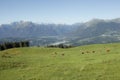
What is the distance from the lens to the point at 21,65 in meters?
40.7

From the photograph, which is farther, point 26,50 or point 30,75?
point 26,50

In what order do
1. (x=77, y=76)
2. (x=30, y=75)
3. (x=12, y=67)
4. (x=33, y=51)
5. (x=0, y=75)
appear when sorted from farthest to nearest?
(x=33, y=51) < (x=12, y=67) < (x=0, y=75) < (x=30, y=75) < (x=77, y=76)

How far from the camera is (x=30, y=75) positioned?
105 feet

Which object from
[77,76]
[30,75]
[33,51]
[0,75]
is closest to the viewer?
[77,76]

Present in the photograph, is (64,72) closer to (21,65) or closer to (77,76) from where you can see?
(77,76)

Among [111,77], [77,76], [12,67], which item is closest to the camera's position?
[111,77]

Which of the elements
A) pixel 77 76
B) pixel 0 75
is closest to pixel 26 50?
pixel 0 75

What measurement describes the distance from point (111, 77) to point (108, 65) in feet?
21.8

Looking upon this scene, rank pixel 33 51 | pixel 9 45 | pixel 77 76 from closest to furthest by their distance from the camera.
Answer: pixel 77 76 < pixel 33 51 < pixel 9 45

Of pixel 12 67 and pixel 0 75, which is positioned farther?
pixel 12 67

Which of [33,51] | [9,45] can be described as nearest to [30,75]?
[33,51]

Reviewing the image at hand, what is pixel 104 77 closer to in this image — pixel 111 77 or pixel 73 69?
pixel 111 77

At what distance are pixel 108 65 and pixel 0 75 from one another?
15.3 meters

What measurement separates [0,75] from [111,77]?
15716mm
